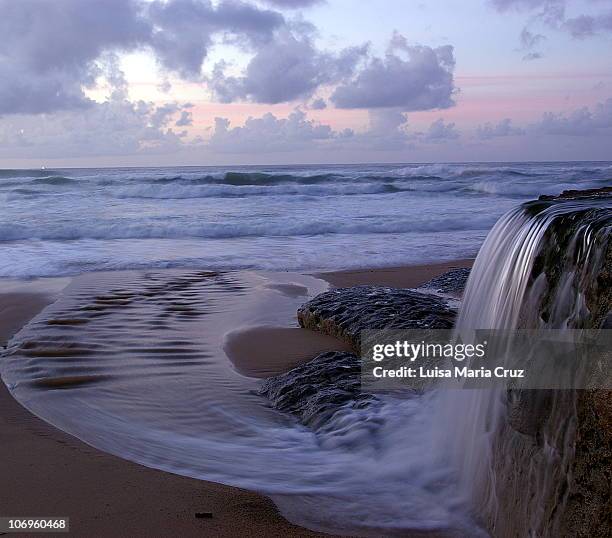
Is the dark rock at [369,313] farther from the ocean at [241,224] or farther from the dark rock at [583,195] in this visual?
the ocean at [241,224]

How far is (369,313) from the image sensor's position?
19.7ft

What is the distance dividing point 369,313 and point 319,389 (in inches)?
60.7

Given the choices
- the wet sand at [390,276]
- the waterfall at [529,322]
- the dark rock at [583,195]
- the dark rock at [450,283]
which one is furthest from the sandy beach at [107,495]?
the wet sand at [390,276]

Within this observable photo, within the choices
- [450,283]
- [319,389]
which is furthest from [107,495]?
[450,283]

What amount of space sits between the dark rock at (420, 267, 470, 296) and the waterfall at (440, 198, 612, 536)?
416 centimetres

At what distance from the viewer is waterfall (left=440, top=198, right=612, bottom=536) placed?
2350 millimetres

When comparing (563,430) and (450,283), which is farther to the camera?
(450,283)

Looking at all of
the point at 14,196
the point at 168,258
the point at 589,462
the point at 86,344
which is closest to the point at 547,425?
the point at 589,462

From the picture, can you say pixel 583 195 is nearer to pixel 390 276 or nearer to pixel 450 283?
pixel 450 283

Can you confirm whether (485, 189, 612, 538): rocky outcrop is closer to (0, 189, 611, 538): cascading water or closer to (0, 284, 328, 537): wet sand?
(0, 189, 611, 538): cascading water

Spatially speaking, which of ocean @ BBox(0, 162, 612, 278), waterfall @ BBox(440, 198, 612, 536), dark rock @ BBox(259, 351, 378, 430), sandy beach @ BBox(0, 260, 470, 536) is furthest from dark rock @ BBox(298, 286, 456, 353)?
ocean @ BBox(0, 162, 612, 278)

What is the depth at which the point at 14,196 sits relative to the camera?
87.9ft

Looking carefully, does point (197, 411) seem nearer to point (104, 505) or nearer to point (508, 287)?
point (104, 505)

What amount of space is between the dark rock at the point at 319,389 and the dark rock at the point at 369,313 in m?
0.56
